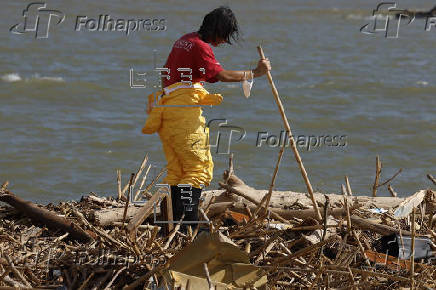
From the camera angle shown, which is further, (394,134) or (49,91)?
(49,91)

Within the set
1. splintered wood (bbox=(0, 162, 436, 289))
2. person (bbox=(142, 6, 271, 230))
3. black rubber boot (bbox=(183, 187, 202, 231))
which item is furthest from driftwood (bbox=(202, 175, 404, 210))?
person (bbox=(142, 6, 271, 230))

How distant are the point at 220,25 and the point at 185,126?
0.75 m

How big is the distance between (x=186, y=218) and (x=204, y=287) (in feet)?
4.21

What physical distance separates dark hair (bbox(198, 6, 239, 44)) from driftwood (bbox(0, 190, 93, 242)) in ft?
5.32

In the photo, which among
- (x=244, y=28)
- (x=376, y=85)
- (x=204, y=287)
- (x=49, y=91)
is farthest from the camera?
(x=244, y=28)

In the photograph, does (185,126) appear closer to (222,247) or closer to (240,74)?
(240,74)

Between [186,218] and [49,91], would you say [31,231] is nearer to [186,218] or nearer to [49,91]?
[186,218]

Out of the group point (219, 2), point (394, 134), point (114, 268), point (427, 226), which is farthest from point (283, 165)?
point (219, 2)

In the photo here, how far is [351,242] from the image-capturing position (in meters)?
6.17

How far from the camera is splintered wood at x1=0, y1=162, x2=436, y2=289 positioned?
5242 mm

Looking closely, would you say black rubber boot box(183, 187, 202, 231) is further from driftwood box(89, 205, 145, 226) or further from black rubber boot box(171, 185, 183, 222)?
driftwood box(89, 205, 145, 226)

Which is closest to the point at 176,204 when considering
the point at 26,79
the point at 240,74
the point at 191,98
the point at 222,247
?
the point at 191,98

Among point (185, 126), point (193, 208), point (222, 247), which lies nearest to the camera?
point (222, 247)

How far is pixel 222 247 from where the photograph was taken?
5211 millimetres
